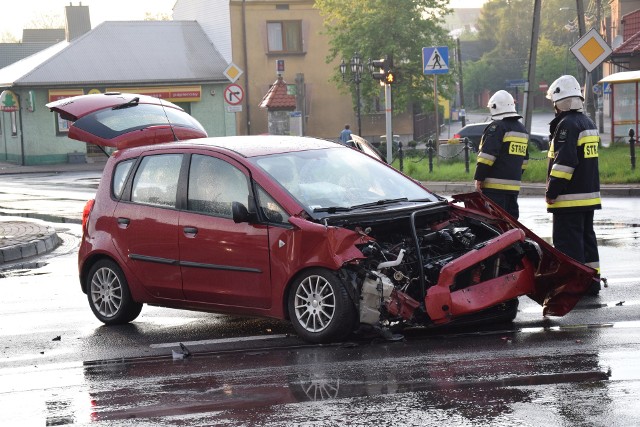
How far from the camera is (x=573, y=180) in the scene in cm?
985

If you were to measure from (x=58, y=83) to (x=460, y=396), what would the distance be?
43048 mm

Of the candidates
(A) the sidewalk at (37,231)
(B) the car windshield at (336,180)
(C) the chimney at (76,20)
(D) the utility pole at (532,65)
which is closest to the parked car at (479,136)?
(D) the utility pole at (532,65)

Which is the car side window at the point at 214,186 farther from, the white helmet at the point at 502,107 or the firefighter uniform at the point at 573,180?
the white helmet at the point at 502,107

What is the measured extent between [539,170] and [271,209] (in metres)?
18.1

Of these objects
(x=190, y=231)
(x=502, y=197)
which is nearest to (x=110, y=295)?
(x=190, y=231)

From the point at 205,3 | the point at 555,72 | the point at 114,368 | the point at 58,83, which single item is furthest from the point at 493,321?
the point at 555,72

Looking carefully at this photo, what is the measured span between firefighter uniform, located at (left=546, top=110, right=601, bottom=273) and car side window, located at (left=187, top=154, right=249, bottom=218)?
2.88 metres

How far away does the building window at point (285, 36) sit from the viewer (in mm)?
51812

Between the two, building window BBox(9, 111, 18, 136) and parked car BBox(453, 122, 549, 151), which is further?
building window BBox(9, 111, 18, 136)

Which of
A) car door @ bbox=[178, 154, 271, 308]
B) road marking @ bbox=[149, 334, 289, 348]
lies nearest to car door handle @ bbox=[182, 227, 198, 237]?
car door @ bbox=[178, 154, 271, 308]

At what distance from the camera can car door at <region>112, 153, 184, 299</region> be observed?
29.6 feet

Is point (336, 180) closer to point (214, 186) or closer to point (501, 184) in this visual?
point (214, 186)

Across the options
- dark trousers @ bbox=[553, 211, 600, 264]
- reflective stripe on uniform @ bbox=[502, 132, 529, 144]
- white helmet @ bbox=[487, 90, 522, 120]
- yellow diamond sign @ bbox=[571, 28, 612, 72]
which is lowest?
dark trousers @ bbox=[553, 211, 600, 264]

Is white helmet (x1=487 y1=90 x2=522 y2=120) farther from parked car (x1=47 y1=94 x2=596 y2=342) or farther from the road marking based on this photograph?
the road marking
